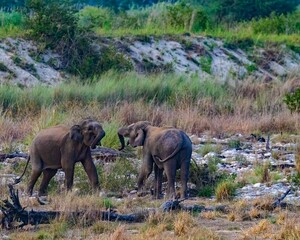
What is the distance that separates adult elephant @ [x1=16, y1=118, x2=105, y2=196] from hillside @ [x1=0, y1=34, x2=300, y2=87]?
1389cm

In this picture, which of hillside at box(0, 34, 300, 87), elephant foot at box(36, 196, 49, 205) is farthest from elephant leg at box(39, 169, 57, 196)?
hillside at box(0, 34, 300, 87)

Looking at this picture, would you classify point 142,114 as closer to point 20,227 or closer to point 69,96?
point 69,96

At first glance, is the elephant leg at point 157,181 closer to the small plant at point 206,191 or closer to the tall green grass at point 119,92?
the small plant at point 206,191

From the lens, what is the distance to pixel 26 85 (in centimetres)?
2734

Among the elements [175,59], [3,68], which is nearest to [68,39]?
[3,68]

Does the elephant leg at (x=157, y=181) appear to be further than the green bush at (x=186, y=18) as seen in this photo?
No

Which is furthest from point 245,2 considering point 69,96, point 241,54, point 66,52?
point 69,96

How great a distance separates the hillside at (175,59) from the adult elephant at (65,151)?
1389 centimetres

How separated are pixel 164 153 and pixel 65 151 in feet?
4.54

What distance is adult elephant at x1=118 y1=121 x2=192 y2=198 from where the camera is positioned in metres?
13.5

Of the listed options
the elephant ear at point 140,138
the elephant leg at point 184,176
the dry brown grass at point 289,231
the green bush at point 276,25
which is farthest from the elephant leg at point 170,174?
the green bush at point 276,25

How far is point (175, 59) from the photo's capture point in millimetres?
34781

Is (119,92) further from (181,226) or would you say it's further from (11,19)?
(181,226)

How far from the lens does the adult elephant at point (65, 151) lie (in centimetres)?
1348
